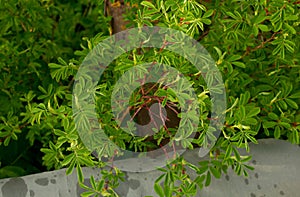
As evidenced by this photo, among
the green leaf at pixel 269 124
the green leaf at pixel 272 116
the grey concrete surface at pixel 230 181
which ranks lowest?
the grey concrete surface at pixel 230 181

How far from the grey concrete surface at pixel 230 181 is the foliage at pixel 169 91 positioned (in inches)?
1.4

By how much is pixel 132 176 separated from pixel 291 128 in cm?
42

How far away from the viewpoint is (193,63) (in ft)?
3.89

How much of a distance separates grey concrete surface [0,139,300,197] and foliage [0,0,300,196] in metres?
0.04

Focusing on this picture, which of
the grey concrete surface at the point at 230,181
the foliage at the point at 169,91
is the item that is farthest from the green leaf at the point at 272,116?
the grey concrete surface at the point at 230,181

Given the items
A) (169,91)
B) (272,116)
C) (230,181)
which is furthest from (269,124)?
(169,91)

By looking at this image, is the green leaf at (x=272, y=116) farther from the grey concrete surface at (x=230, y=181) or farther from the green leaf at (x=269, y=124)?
the grey concrete surface at (x=230, y=181)

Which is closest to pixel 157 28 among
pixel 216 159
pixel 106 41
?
pixel 106 41

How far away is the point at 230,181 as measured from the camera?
1.33m

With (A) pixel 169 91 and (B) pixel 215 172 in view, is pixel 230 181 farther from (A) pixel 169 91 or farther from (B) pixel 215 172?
(A) pixel 169 91

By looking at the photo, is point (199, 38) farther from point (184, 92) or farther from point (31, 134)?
point (31, 134)

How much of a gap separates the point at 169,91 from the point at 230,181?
37cm

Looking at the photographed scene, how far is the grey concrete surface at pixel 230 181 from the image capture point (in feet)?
4.15

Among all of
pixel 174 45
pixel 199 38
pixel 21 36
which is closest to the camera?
pixel 174 45
